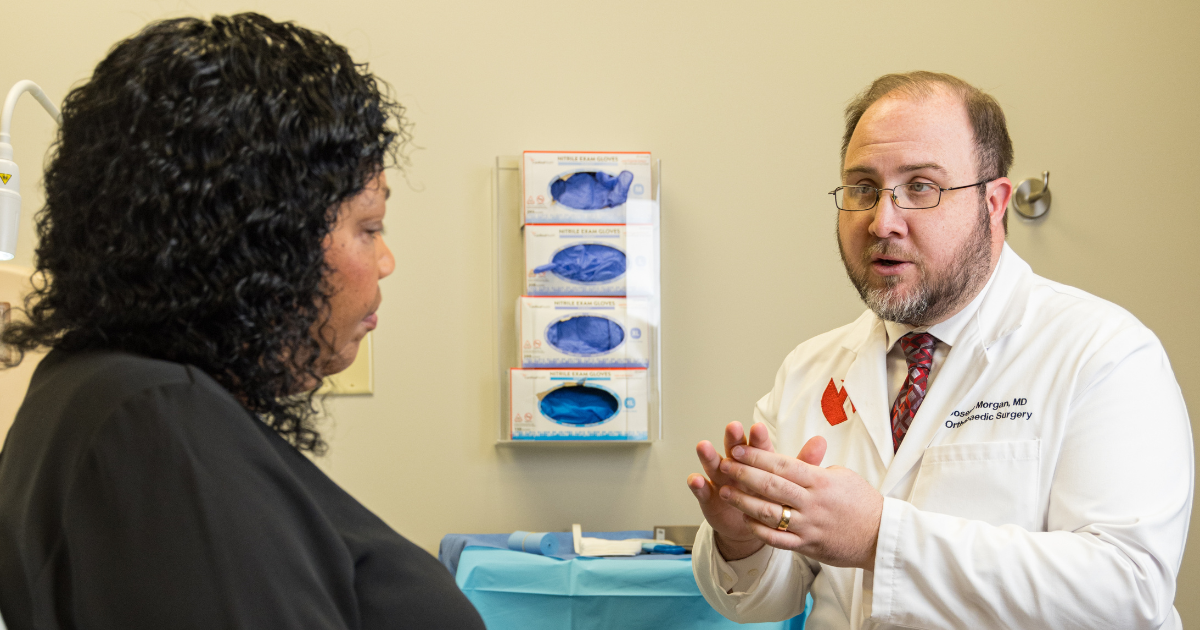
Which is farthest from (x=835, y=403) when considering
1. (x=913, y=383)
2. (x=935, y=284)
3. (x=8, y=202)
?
(x=8, y=202)

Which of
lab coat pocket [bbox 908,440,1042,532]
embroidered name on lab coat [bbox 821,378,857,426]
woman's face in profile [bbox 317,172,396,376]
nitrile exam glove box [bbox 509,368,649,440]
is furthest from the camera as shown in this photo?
nitrile exam glove box [bbox 509,368,649,440]

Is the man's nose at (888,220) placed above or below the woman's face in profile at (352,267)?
above

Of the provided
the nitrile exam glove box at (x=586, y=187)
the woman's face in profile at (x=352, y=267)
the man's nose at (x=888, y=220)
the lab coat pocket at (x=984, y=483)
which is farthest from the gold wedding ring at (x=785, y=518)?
the nitrile exam glove box at (x=586, y=187)

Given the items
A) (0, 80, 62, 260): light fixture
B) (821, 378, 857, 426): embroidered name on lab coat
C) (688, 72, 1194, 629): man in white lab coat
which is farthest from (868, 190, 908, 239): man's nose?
(0, 80, 62, 260): light fixture

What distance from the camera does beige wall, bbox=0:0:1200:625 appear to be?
2.13 metres

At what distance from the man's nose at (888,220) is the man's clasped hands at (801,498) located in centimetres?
39

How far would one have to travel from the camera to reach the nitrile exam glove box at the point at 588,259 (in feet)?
6.89

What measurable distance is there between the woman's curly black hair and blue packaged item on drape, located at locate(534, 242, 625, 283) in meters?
1.43

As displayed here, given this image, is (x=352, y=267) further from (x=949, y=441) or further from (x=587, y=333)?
(x=587, y=333)

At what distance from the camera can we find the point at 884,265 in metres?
1.38

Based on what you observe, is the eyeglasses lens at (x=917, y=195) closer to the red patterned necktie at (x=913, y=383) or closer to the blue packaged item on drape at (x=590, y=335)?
the red patterned necktie at (x=913, y=383)

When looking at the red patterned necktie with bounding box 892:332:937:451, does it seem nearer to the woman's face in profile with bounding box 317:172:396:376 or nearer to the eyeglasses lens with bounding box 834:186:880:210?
the eyeglasses lens with bounding box 834:186:880:210

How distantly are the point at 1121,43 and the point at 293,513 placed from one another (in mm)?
2384

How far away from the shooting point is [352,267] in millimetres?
723
